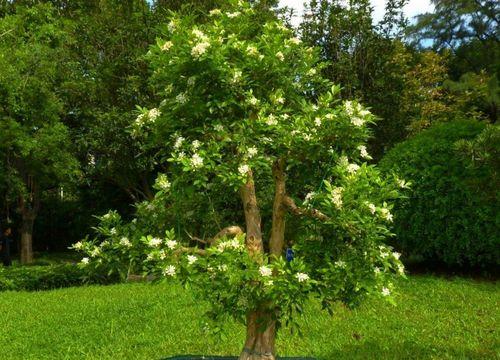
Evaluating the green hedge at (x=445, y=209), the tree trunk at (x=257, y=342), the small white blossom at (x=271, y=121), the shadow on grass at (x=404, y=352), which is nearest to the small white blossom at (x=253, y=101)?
the small white blossom at (x=271, y=121)

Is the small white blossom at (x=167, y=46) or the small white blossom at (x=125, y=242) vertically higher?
the small white blossom at (x=167, y=46)

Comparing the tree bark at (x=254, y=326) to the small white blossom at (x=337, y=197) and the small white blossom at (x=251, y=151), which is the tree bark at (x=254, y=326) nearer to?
the small white blossom at (x=251, y=151)

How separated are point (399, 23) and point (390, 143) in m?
3.86

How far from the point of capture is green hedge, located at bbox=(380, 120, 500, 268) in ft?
36.0

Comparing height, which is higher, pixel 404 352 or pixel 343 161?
pixel 343 161

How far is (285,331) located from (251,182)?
4160 millimetres

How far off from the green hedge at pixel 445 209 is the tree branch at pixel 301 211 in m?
6.77

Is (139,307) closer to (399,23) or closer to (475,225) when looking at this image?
(475,225)

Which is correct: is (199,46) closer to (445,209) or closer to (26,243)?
(445,209)

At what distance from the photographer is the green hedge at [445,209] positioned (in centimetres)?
1098

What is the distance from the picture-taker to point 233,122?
4.10 metres

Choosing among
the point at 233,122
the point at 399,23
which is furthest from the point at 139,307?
the point at 399,23

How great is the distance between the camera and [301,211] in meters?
4.18

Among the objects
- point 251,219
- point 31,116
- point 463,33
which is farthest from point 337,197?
point 463,33
